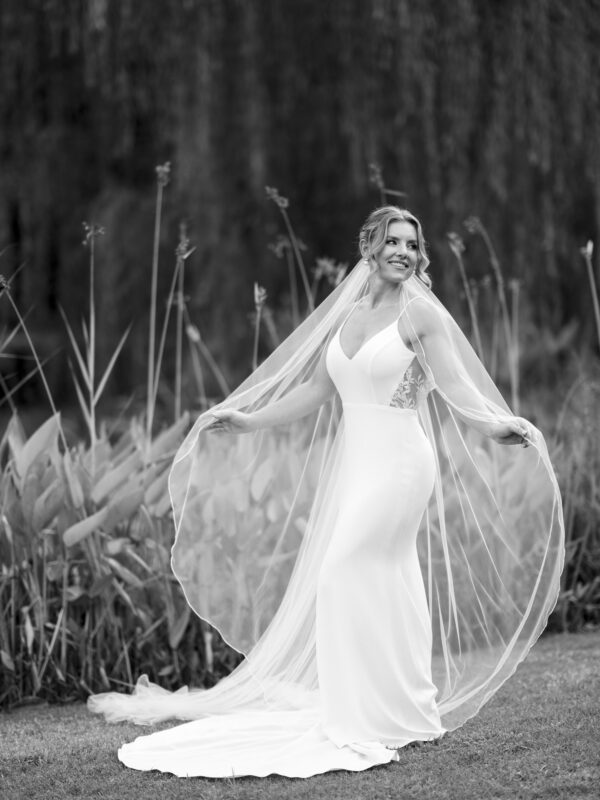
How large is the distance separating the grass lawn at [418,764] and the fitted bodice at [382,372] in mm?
964

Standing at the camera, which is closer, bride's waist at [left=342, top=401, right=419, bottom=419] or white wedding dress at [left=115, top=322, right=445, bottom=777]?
white wedding dress at [left=115, top=322, right=445, bottom=777]

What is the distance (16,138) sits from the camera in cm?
778

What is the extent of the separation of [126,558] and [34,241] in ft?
14.8

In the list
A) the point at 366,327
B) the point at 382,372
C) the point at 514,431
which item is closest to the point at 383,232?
the point at 366,327

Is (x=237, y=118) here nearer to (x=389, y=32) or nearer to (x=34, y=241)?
(x=389, y=32)

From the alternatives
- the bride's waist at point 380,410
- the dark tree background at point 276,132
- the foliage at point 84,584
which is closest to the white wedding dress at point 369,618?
the bride's waist at point 380,410

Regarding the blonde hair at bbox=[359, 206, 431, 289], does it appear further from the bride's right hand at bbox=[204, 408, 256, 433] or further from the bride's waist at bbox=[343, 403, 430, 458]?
the bride's right hand at bbox=[204, 408, 256, 433]

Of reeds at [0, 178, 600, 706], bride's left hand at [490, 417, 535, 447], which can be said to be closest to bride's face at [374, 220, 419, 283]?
bride's left hand at [490, 417, 535, 447]

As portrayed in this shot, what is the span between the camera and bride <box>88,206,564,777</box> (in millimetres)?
3197

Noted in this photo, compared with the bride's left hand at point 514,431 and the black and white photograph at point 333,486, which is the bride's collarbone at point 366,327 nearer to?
the black and white photograph at point 333,486

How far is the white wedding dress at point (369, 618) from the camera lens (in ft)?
10.4

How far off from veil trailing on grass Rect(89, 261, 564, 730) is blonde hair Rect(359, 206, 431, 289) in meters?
0.09

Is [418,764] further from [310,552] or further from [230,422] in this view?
[230,422]

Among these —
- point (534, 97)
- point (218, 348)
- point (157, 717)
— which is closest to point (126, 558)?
point (157, 717)
